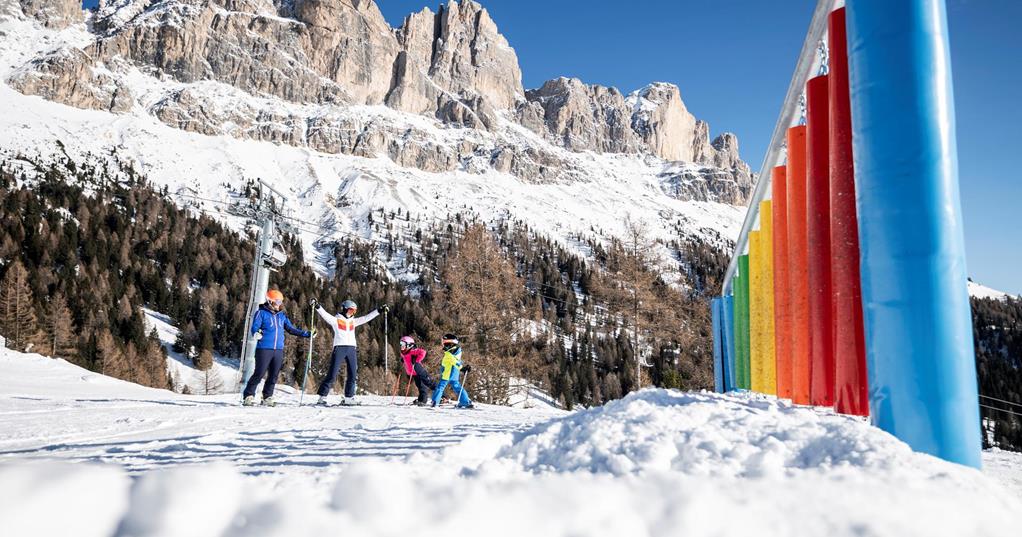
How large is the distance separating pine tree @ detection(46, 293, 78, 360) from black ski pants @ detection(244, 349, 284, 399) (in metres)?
43.1

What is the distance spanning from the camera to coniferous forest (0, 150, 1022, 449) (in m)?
21.1

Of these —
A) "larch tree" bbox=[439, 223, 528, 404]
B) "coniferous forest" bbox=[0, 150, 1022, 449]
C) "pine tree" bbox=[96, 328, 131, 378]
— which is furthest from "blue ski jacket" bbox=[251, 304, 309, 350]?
"pine tree" bbox=[96, 328, 131, 378]

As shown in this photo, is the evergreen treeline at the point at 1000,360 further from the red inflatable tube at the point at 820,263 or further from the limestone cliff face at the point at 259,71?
the limestone cliff face at the point at 259,71

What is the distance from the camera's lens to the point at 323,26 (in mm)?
191125

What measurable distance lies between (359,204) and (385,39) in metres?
83.4

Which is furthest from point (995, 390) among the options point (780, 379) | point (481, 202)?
point (481, 202)

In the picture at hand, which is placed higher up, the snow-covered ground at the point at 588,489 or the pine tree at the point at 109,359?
the snow-covered ground at the point at 588,489

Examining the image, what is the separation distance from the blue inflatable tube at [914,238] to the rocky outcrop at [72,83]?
7742 inches

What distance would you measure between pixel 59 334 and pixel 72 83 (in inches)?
6252

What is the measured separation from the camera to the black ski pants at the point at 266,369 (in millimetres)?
7465

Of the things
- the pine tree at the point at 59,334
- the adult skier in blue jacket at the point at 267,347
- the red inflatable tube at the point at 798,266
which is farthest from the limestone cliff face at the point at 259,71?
the red inflatable tube at the point at 798,266

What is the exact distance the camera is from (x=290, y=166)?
165 m

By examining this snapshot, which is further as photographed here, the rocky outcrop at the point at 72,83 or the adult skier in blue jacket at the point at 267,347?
the rocky outcrop at the point at 72,83

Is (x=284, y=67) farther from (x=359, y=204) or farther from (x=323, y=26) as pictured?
(x=359, y=204)
